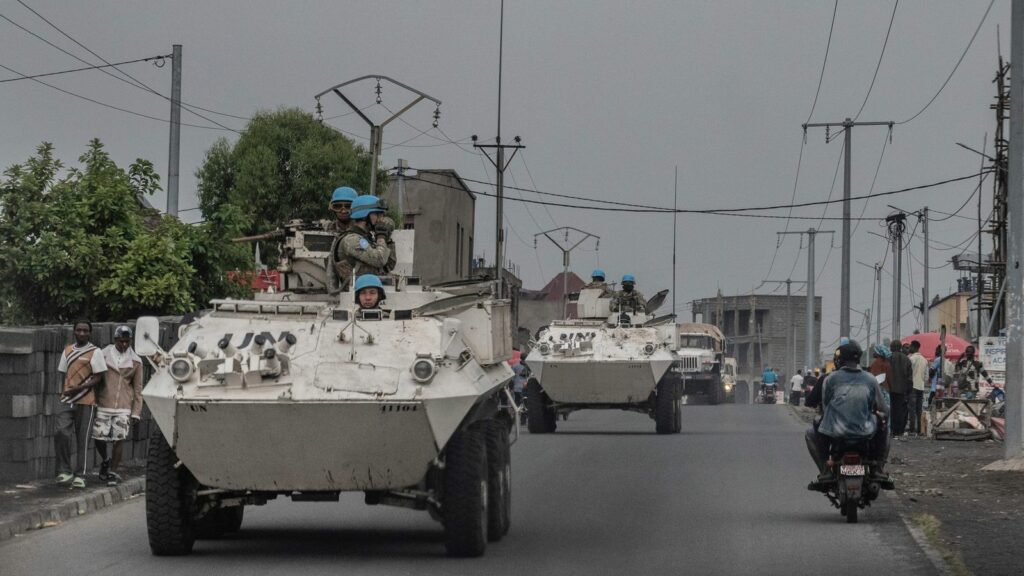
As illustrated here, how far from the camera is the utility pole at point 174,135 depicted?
30375 mm

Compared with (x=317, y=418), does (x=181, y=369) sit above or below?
above

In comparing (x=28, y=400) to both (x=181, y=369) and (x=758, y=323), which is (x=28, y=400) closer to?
(x=181, y=369)

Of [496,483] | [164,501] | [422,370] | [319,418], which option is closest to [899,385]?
[496,483]

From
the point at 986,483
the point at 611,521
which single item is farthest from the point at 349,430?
the point at 986,483

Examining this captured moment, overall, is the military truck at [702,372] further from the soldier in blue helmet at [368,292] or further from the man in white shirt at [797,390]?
the soldier in blue helmet at [368,292]

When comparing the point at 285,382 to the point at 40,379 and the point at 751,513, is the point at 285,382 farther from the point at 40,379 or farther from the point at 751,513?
the point at 40,379

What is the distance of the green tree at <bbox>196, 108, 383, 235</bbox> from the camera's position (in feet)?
134

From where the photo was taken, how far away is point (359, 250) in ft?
42.4

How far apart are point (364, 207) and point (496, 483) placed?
2493 millimetres

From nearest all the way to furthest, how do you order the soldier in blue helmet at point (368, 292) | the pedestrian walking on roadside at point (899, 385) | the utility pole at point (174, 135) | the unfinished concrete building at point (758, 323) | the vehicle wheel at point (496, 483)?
the soldier in blue helmet at point (368, 292)
the vehicle wheel at point (496, 483)
the pedestrian walking on roadside at point (899, 385)
the utility pole at point (174, 135)
the unfinished concrete building at point (758, 323)

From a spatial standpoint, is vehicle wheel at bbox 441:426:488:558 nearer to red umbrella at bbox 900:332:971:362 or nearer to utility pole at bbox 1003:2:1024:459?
utility pole at bbox 1003:2:1024:459

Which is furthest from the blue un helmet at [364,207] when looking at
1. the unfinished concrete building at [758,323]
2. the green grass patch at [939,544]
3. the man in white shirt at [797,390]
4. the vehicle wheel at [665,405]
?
the unfinished concrete building at [758,323]

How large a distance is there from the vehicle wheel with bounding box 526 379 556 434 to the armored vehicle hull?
1563 cm

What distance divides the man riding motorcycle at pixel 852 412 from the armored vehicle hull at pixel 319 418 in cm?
361
